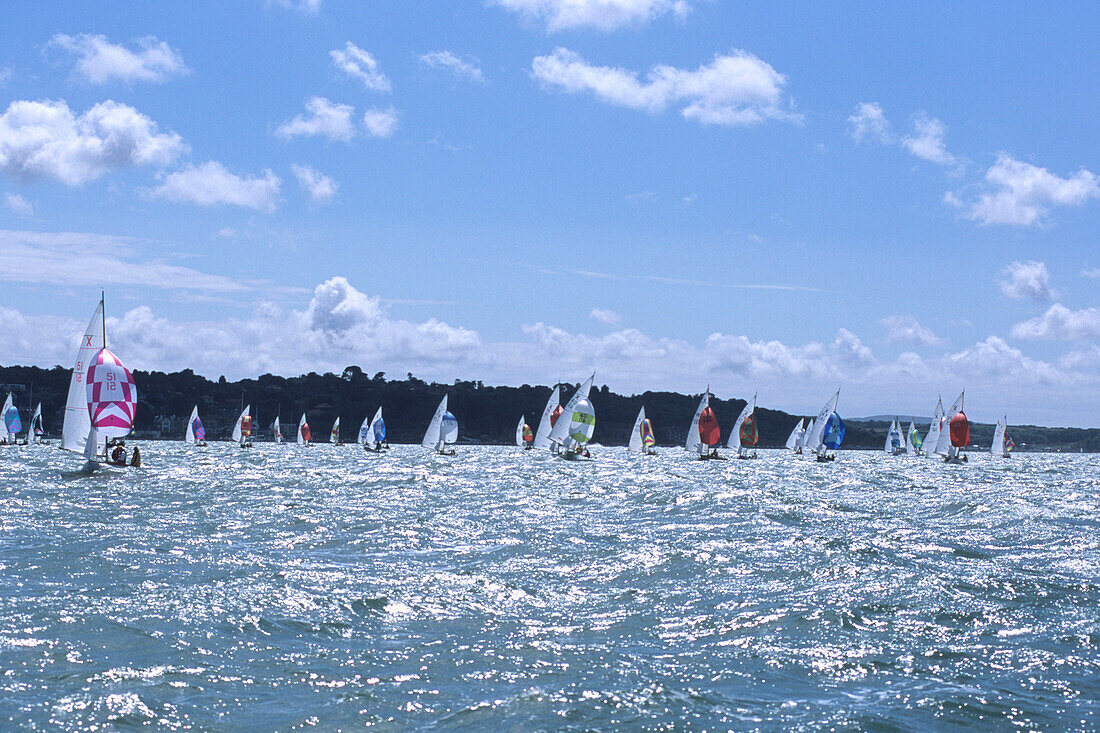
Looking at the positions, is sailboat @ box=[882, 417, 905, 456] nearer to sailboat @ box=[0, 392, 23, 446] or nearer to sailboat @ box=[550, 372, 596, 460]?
sailboat @ box=[550, 372, 596, 460]

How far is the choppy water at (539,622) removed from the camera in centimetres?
1000

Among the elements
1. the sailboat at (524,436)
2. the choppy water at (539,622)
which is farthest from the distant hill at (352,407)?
the choppy water at (539,622)

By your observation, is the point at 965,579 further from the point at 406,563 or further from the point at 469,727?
the point at 469,727

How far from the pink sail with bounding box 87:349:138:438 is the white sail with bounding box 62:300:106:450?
20cm

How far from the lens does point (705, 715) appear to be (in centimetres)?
988

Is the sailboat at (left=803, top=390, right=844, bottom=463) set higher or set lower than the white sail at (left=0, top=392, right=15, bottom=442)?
higher

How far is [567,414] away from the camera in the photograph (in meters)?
70.5

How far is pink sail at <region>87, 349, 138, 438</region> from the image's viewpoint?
39781 mm

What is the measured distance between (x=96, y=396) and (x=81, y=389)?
1.90ft

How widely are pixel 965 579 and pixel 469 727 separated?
11069 millimetres

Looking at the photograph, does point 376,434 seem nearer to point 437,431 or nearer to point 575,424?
point 437,431

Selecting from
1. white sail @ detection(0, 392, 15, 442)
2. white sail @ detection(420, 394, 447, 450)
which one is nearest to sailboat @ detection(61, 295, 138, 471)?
white sail @ detection(420, 394, 447, 450)

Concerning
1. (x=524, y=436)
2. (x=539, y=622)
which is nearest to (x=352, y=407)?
(x=524, y=436)

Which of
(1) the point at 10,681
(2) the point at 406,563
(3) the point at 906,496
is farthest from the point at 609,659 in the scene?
(3) the point at 906,496
